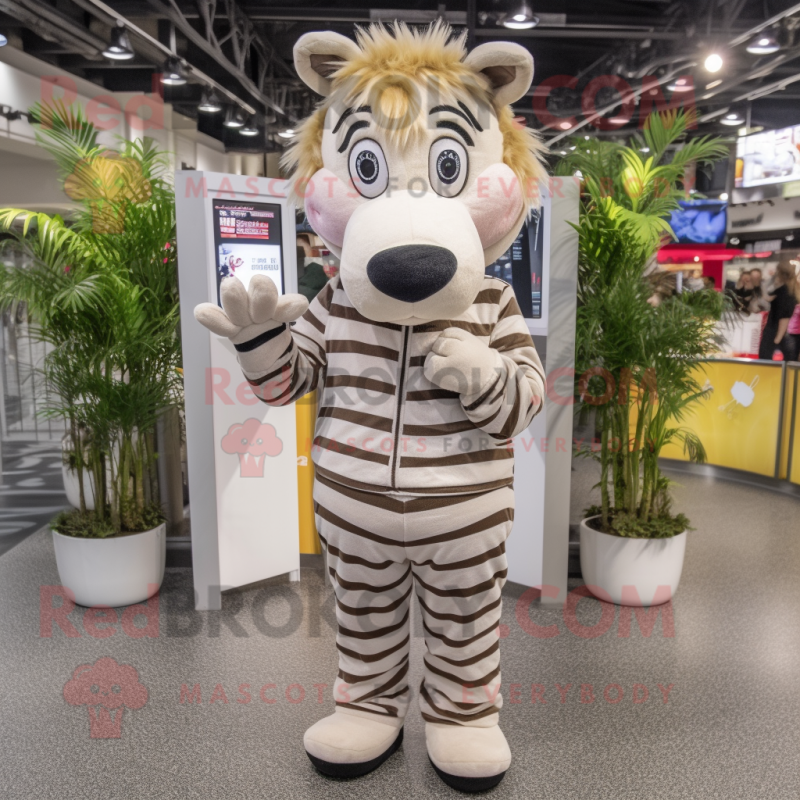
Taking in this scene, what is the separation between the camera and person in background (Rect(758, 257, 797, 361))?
6465 millimetres

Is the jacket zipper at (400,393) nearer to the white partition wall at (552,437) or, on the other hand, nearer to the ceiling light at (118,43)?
the white partition wall at (552,437)

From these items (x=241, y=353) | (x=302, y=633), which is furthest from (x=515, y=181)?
(x=302, y=633)

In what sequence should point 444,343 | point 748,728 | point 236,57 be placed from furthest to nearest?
point 236,57
point 748,728
point 444,343

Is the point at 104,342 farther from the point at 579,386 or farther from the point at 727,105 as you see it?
the point at 727,105

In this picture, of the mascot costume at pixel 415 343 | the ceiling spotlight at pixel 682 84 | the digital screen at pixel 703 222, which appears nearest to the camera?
the mascot costume at pixel 415 343

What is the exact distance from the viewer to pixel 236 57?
749 centimetres

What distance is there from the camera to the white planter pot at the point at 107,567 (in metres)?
3.10

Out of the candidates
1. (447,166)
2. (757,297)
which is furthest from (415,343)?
(757,297)

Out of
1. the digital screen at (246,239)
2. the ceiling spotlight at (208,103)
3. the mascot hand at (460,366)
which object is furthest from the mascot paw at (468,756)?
the ceiling spotlight at (208,103)

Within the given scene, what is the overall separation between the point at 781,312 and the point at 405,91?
19.2ft

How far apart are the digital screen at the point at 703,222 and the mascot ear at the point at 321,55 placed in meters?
9.09

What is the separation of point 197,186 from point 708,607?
2748 millimetres

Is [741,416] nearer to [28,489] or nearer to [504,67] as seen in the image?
[504,67]

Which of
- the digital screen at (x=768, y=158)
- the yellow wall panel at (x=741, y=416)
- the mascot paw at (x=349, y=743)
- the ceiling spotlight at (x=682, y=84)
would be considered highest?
the ceiling spotlight at (x=682, y=84)
